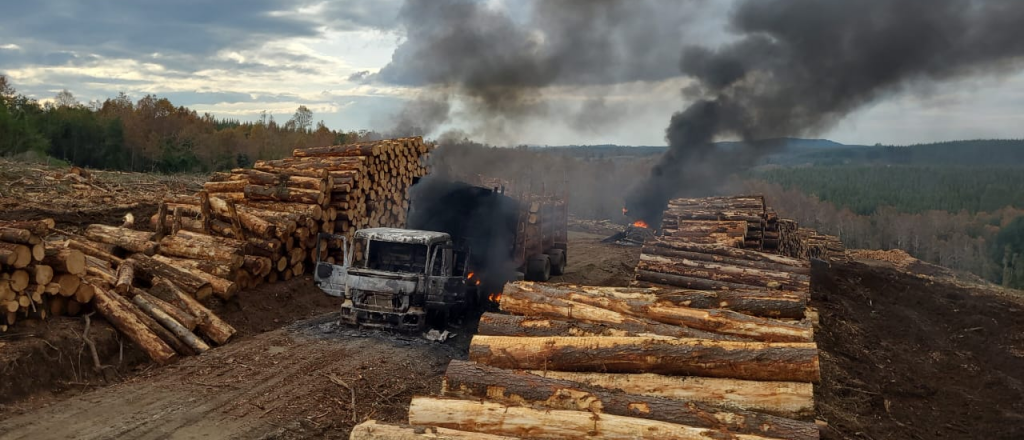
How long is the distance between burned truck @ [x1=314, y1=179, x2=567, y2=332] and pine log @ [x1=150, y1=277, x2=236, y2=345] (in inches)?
70.6

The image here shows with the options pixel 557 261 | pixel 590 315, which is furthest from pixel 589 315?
pixel 557 261

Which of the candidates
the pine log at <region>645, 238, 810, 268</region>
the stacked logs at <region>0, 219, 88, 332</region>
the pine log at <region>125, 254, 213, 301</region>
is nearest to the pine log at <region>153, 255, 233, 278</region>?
the pine log at <region>125, 254, 213, 301</region>

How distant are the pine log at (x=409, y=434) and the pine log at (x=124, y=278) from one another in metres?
7.45

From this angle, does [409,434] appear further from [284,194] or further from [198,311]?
[284,194]

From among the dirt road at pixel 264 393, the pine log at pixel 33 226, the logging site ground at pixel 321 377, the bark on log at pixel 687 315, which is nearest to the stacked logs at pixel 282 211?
the logging site ground at pixel 321 377

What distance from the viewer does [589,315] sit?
24.5ft

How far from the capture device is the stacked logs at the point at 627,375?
5.14 m

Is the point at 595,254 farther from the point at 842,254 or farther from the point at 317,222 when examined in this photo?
the point at 317,222

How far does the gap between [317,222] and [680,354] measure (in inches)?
448

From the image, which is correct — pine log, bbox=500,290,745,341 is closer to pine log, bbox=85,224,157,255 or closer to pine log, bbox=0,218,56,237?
pine log, bbox=0,218,56,237

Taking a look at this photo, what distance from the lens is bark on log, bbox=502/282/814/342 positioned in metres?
6.71

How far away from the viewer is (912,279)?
2191 centimetres

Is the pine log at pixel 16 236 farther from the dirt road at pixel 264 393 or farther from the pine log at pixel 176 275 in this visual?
the pine log at pixel 176 275

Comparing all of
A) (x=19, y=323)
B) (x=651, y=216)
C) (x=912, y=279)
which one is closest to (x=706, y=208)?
(x=912, y=279)
